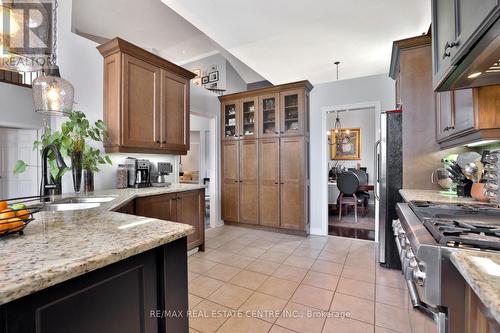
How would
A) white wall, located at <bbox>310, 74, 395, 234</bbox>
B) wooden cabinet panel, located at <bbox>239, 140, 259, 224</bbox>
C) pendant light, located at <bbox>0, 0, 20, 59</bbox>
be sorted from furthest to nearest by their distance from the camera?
wooden cabinet panel, located at <bbox>239, 140, 259, 224</bbox> < white wall, located at <bbox>310, 74, 395, 234</bbox> < pendant light, located at <bbox>0, 0, 20, 59</bbox>

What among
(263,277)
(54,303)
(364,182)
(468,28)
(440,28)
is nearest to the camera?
(54,303)

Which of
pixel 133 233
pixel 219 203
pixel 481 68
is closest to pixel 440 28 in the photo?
pixel 481 68

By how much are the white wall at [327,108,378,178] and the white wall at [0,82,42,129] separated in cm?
614

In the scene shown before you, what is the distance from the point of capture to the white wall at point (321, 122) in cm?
375

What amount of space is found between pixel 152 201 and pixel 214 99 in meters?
2.65

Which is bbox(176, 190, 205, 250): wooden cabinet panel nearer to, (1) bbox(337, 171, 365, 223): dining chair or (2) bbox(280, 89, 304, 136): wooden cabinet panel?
(2) bbox(280, 89, 304, 136): wooden cabinet panel

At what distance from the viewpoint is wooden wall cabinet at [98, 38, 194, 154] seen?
2.49m

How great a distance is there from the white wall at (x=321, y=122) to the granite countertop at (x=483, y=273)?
10.5ft

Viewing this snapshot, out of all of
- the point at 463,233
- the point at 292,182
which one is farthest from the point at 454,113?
the point at 292,182

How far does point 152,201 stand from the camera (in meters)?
2.41

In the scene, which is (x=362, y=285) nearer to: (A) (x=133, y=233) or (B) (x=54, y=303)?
(A) (x=133, y=233)

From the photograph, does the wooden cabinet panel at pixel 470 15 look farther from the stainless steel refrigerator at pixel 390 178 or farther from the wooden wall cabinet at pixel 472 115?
the stainless steel refrigerator at pixel 390 178

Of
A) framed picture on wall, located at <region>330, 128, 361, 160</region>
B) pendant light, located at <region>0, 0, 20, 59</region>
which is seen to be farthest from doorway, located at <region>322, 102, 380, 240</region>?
pendant light, located at <region>0, 0, 20, 59</region>

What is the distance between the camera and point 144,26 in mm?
4414
